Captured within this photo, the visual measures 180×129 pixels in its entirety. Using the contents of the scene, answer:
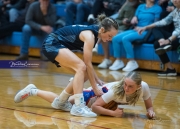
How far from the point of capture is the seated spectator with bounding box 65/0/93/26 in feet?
30.2

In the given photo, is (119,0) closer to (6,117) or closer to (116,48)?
(116,48)

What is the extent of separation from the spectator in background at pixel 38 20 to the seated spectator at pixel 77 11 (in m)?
0.33

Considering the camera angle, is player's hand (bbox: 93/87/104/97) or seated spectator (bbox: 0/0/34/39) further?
seated spectator (bbox: 0/0/34/39)

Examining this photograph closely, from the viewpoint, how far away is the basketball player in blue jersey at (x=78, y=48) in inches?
170

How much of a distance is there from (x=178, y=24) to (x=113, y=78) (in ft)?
5.01

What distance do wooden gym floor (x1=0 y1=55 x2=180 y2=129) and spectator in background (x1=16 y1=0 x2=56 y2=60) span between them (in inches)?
101

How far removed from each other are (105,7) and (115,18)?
48 centimetres

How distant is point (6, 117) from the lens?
13.6ft

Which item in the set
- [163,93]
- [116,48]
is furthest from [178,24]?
[163,93]

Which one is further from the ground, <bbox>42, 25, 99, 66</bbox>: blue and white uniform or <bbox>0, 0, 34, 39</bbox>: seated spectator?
<bbox>42, 25, 99, 66</bbox>: blue and white uniform

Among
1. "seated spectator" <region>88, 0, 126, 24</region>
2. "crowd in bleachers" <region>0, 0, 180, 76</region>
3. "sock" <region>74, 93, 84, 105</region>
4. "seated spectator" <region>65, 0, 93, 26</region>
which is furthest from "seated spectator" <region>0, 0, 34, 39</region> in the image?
"sock" <region>74, 93, 84, 105</region>

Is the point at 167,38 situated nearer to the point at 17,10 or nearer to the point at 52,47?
the point at 52,47

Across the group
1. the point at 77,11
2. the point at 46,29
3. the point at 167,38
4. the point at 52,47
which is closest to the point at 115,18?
the point at 77,11

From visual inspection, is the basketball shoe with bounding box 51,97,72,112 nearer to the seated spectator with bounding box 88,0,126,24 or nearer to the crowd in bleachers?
the crowd in bleachers
